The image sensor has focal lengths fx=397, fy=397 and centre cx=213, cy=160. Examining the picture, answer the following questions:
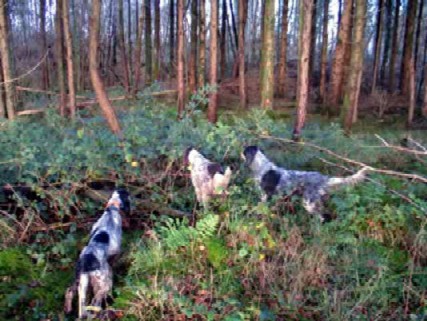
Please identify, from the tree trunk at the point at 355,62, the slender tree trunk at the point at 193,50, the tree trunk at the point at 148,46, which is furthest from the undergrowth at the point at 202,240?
the tree trunk at the point at 148,46

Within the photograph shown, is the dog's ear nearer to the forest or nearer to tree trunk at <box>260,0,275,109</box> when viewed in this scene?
the forest

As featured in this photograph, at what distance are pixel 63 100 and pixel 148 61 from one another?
873 centimetres

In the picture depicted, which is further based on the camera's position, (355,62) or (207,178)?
(355,62)

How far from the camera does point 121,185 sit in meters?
5.14

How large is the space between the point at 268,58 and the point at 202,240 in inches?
304

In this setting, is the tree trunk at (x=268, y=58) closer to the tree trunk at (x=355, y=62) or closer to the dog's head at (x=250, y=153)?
the tree trunk at (x=355, y=62)

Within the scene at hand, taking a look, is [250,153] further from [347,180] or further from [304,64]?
[304,64]

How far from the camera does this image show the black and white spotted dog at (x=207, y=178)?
4609 millimetres

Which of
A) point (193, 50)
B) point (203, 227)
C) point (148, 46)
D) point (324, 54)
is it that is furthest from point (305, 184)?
point (148, 46)

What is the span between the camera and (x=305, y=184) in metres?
4.70

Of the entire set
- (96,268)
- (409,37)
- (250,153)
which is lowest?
(96,268)

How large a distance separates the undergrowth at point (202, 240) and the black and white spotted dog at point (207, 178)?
13 cm

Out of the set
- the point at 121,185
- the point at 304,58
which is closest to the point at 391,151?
the point at 304,58

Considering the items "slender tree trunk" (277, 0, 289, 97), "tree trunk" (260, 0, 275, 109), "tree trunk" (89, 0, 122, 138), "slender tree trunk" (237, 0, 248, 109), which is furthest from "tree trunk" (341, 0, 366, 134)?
"tree trunk" (89, 0, 122, 138)
